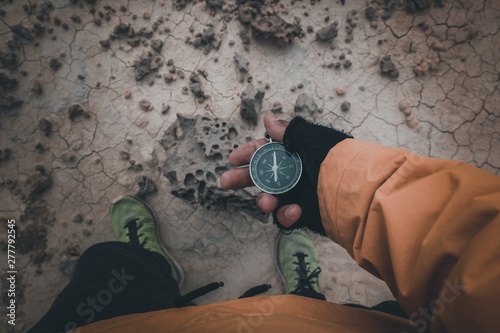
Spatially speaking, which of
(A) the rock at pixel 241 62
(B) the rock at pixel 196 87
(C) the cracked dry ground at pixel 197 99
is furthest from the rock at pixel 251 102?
(B) the rock at pixel 196 87

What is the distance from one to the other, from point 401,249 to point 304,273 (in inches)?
71.0

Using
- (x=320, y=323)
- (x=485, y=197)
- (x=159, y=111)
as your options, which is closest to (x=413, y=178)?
(x=485, y=197)

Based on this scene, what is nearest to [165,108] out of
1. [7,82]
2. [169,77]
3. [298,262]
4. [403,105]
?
[169,77]

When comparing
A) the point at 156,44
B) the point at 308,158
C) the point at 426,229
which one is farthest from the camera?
the point at 156,44

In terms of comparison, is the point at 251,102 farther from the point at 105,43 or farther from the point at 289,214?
the point at 105,43

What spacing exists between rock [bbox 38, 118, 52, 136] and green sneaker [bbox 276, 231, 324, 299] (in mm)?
3118

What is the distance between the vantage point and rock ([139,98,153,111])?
118 inches

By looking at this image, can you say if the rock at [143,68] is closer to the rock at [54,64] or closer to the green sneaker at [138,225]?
the rock at [54,64]

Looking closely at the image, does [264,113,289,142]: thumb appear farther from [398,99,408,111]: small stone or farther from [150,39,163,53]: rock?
[150,39,163,53]: rock

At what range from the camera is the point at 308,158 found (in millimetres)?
1702

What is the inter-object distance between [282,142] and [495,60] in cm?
310

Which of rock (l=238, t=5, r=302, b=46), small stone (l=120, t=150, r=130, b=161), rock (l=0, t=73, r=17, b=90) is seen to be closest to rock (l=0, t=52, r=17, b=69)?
rock (l=0, t=73, r=17, b=90)

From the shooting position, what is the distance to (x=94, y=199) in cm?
285

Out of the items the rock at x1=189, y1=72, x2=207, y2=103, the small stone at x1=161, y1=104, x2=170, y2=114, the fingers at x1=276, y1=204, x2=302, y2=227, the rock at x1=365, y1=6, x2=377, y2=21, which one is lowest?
the fingers at x1=276, y1=204, x2=302, y2=227
